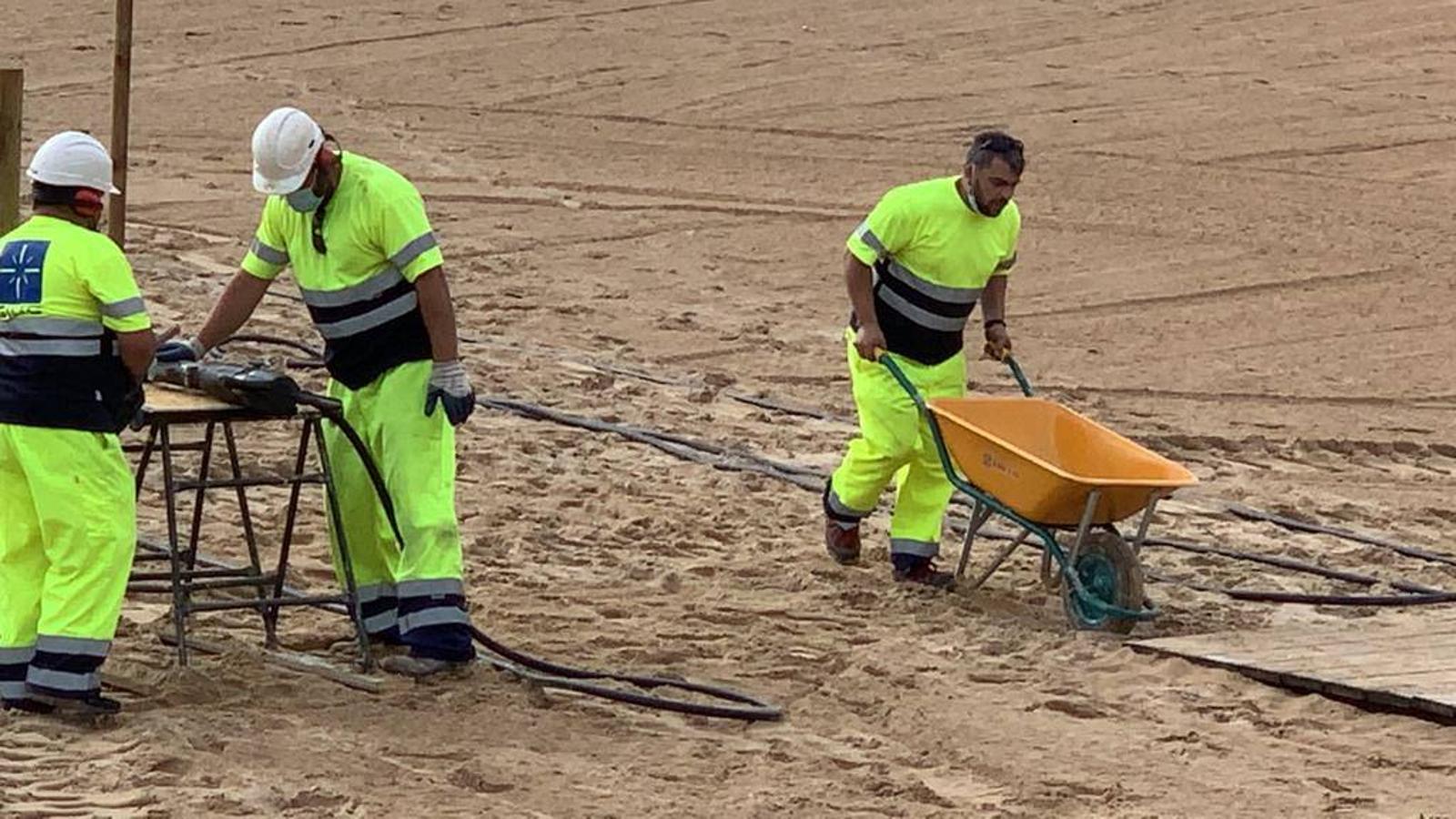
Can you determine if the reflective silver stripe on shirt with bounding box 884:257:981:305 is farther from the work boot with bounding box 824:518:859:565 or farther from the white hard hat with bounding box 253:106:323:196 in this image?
the white hard hat with bounding box 253:106:323:196

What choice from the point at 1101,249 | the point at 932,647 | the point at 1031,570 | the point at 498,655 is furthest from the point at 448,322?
the point at 1101,249

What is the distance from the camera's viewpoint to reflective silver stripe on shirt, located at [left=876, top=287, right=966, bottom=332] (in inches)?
390

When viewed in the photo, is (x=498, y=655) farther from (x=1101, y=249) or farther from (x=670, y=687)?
(x=1101, y=249)

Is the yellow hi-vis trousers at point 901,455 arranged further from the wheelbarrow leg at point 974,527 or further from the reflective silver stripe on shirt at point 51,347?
the reflective silver stripe on shirt at point 51,347

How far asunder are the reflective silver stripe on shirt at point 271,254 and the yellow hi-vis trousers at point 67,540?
3.30ft

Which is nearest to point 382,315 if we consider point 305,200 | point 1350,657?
point 305,200

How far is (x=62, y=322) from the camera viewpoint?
7.42m

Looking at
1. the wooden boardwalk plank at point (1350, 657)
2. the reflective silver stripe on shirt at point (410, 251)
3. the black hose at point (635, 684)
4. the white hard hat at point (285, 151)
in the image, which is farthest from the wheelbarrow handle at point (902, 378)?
the white hard hat at point (285, 151)

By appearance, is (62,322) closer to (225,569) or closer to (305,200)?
(305,200)

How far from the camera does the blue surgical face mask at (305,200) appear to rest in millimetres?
8000

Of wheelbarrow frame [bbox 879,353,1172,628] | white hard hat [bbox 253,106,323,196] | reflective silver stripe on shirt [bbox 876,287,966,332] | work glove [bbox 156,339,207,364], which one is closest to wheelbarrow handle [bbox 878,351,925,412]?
wheelbarrow frame [bbox 879,353,1172,628]

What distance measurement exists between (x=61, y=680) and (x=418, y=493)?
1.24 meters

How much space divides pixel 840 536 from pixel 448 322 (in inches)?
104

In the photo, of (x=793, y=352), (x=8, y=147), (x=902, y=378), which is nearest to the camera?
(x=902, y=378)
